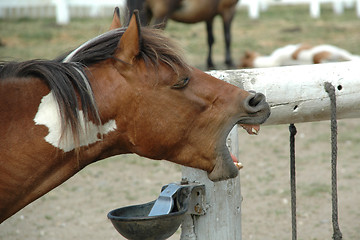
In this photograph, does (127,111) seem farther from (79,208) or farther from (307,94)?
(79,208)

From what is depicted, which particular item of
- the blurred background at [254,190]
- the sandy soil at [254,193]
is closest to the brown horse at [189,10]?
the blurred background at [254,190]

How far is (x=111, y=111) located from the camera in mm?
1715

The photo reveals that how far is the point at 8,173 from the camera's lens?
5.43 ft

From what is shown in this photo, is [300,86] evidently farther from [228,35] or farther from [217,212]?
[228,35]

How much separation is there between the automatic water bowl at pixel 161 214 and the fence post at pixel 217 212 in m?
0.04

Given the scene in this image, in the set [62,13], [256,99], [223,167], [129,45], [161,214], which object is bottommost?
[161,214]

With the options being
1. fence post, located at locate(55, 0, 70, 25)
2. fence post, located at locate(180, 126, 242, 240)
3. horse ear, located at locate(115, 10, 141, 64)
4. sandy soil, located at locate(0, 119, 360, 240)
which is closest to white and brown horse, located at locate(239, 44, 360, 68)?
sandy soil, located at locate(0, 119, 360, 240)

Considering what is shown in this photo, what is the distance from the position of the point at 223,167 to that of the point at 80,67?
1.97 ft

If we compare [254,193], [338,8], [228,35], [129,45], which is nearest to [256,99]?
[129,45]

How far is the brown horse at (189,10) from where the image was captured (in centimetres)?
707

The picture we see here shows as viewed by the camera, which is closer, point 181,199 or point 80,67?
point 80,67

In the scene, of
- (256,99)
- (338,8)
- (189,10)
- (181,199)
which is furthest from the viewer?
(338,8)

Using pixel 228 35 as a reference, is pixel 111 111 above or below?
below

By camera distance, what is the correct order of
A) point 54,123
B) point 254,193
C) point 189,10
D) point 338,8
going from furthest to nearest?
point 338,8 < point 189,10 < point 254,193 < point 54,123
